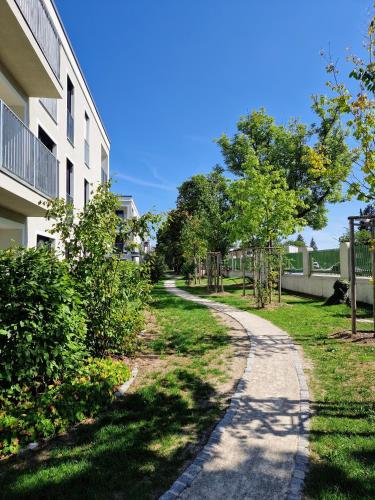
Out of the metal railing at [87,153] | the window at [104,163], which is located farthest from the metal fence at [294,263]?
the window at [104,163]

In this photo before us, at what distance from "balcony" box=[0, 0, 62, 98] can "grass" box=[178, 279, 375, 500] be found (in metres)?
8.83

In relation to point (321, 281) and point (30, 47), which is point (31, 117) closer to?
point (30, 47)

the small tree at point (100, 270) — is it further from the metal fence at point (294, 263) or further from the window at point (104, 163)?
the window at point (104, 163)

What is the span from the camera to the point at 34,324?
15.1 ft

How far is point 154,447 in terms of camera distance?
156 inches

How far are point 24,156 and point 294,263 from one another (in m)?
18.8

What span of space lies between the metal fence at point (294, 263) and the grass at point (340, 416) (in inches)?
490

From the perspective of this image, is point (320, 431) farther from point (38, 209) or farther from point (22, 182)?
point (38, 209)

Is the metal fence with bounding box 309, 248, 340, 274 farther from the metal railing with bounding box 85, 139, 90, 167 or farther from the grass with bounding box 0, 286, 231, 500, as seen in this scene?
the grass with bounding box 0, 286, 231, 500

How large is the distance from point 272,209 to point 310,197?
12364mm

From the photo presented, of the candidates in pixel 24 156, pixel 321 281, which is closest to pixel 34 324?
pixel 24 156

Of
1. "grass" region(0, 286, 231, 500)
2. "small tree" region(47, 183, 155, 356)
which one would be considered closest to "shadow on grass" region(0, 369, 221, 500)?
"grass" region(0, 286, 231, 500)

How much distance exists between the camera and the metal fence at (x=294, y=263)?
73.2ft

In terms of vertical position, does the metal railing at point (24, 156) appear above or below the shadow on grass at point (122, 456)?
above
